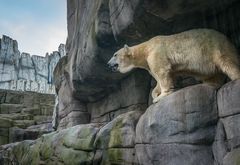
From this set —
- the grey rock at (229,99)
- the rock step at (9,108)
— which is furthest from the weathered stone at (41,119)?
the grey rock at (229,99)

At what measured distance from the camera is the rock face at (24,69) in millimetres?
33200

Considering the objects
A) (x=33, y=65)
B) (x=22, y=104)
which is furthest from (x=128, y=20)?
(x=33, y=65)

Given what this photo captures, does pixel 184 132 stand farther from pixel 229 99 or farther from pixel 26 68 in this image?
pixel 26 68

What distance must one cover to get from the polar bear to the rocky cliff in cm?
→ 63

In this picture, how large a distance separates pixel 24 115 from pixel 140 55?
59.1 feet

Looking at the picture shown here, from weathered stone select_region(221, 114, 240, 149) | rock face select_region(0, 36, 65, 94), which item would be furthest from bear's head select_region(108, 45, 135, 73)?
rock face select_region(0, 36, 65, 94)

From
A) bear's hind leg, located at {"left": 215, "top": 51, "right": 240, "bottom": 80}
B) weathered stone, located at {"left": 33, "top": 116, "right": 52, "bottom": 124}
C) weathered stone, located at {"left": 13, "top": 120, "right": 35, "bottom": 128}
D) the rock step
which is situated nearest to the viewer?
bear's hind leg, located at {"left": 215, "top": 51, "right": 240, "bottom": 80}

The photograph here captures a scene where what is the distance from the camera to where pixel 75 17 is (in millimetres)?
11250

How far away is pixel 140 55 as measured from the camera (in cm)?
571

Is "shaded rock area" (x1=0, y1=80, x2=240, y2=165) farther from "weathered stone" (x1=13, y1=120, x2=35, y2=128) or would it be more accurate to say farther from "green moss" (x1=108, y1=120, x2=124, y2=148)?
"weathered stone" (x1=13, y1=120, x2=35, y2=128)

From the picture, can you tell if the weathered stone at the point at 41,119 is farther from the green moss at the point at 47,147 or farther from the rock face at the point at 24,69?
the rock face at the point at 24,69

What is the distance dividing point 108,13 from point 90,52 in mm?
1304

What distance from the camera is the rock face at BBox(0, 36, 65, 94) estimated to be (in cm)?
3320

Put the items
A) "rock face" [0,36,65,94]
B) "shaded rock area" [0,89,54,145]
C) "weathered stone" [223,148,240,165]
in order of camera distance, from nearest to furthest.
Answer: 1. "weathered stone" [223,148,240,165]
2. "shaded rock area" [0,89,54,145]
3. "rock face" [0,36,65,94]
